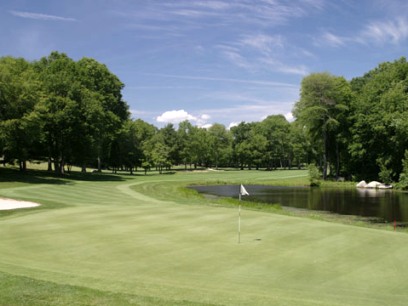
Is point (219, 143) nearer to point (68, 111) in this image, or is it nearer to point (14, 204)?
point (68, 111)

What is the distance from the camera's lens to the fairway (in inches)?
343

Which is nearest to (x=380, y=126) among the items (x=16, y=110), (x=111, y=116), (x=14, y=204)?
(x=111, y=116)

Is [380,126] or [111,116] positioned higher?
[111,116]

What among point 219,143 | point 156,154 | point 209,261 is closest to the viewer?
point 209,261

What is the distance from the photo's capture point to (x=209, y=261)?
36.7ft

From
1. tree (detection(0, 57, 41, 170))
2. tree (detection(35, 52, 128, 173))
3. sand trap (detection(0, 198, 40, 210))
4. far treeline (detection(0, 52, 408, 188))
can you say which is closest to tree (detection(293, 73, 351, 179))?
far treeline (detection(0, 52, 408, 188))

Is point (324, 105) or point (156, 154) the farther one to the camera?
point (156, 154)

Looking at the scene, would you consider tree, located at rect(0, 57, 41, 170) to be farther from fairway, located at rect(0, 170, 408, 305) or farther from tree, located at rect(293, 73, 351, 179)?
tree, located at rect(293, 73, 351, 179)

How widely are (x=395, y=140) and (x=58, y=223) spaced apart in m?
55.6

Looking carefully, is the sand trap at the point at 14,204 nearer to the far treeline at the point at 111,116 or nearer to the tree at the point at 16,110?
the tree at the point at 16,110

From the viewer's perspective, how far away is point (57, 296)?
7887 mm

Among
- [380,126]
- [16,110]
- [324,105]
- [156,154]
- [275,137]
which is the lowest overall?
[156,154]

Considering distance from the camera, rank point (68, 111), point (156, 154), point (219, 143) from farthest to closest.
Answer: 1. point (219, 143)
2. point (156, 154)
3. point (68, 111)

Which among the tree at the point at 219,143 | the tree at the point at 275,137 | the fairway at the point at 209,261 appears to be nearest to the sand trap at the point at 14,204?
the fairway at the point at 209,261
